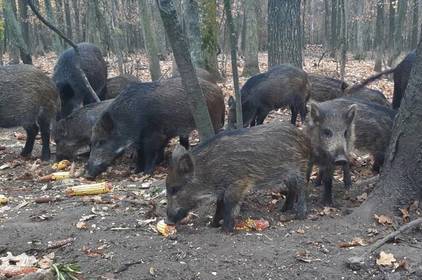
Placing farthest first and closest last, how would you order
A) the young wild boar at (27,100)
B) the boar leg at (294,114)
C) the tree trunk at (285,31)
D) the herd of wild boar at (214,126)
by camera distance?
the tree trunk at (285,31) → the boar leg at (294,114) → the young wild boar at (27,100) → the herd of wild boar at (214,126)

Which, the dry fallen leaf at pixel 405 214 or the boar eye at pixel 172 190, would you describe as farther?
the boar eye at pixel 172 190

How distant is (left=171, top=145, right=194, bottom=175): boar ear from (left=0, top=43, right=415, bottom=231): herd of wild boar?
0.03 feet

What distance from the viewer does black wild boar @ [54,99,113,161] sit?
28.0ft

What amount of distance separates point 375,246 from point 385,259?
0.49 ft

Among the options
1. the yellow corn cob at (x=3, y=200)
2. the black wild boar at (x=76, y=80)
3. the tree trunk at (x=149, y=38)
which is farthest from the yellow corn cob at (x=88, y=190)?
the tree trunk at (x=149, y=38)

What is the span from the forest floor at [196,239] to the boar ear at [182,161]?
540mm

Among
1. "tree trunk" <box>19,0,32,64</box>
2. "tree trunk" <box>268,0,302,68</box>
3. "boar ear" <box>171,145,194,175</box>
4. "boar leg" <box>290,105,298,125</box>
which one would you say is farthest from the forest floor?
"tree trunk" <box>19,0,32,64</box>

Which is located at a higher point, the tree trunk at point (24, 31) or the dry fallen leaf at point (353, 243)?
the tree trunk at point (24, 31)

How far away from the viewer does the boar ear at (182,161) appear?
5309mm

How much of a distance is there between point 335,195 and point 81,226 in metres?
2.81

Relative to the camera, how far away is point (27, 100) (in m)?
8.35

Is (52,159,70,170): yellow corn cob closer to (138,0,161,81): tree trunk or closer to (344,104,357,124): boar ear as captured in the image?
(344,104,357,124): boar ear

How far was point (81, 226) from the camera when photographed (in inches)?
210

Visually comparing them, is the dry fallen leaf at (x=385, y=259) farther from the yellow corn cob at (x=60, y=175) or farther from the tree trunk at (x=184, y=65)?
the yellow corn cob at (x=60, y=175)
